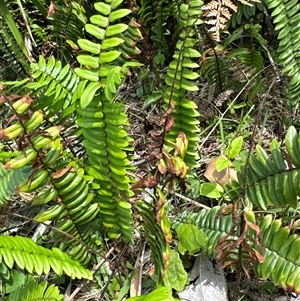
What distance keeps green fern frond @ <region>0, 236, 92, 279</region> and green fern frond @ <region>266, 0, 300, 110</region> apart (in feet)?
3.57

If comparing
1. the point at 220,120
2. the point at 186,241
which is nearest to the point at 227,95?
the point at 220,120

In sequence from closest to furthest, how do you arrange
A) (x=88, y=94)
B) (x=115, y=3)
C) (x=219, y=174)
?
1. (x=88, y=94)
2. (x=115, y=3)
3. (x=219, y=174)

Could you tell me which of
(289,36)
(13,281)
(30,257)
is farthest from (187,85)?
(13,281)

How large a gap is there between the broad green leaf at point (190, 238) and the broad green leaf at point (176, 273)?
3 cm

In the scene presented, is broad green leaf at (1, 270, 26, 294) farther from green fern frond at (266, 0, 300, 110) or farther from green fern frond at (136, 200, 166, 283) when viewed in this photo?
green fern frond at (266, 0, 300, 110)

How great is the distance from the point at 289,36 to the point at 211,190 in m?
0.67

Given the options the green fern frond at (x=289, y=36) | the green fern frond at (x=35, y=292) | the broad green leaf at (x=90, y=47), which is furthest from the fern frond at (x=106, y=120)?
the green fern frond at (x=289, y=36)

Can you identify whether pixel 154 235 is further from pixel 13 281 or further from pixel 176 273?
pixel 13 281

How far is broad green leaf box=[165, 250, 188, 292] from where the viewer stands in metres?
1.67

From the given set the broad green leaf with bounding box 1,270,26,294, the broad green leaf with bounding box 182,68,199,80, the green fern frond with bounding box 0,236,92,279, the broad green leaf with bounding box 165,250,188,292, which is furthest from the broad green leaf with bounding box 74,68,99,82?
the broad green leaf with bounding box 1,270,26,294

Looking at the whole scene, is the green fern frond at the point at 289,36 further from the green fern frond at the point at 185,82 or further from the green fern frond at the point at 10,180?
the green fern frond at the point at 10,180

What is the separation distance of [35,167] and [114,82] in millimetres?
318

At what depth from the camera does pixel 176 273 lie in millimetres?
1688

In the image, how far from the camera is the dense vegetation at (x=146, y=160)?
4.94 feet
